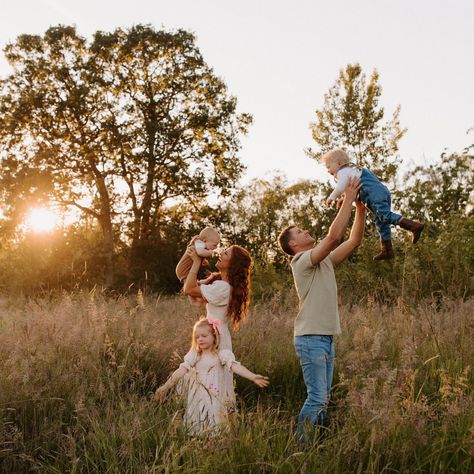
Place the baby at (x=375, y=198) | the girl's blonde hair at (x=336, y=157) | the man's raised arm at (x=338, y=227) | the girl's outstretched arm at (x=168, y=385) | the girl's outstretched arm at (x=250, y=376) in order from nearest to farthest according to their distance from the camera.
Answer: the girl's outstretched arm at (x=250, y=376) < the man's raised arm at (x=338, y=227) < the girl's outstretched arm at (x=168, y=385) < the baby at (x=375, y=198) < the girl's blonde hair at (x=336, y=157)

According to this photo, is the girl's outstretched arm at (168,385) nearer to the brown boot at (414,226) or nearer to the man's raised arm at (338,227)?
the man's raised arm at (338,227)

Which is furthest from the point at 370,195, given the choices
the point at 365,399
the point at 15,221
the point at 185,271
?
the point at 15,221

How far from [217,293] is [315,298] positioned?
914 millimetres

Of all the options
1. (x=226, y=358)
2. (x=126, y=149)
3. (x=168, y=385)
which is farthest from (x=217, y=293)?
(x=126, y=149)

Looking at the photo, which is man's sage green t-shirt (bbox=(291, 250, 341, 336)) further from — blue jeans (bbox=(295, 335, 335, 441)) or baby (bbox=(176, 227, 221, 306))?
baby (bbox=(176, 227, 221, 306))

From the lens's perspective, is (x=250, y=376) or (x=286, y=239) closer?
(x=250, y=376)

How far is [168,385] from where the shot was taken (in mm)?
4688

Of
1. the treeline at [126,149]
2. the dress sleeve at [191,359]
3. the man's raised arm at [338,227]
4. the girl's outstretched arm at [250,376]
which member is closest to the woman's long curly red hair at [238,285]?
the dress sleeve at [191,359]

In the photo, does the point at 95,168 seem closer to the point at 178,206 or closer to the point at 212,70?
the point at 178,206

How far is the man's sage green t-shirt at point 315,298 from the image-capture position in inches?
182

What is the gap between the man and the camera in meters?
4.46

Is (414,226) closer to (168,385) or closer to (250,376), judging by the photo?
(250,376)

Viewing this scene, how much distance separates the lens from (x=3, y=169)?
73.4ft

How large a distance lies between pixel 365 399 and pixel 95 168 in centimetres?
2115
